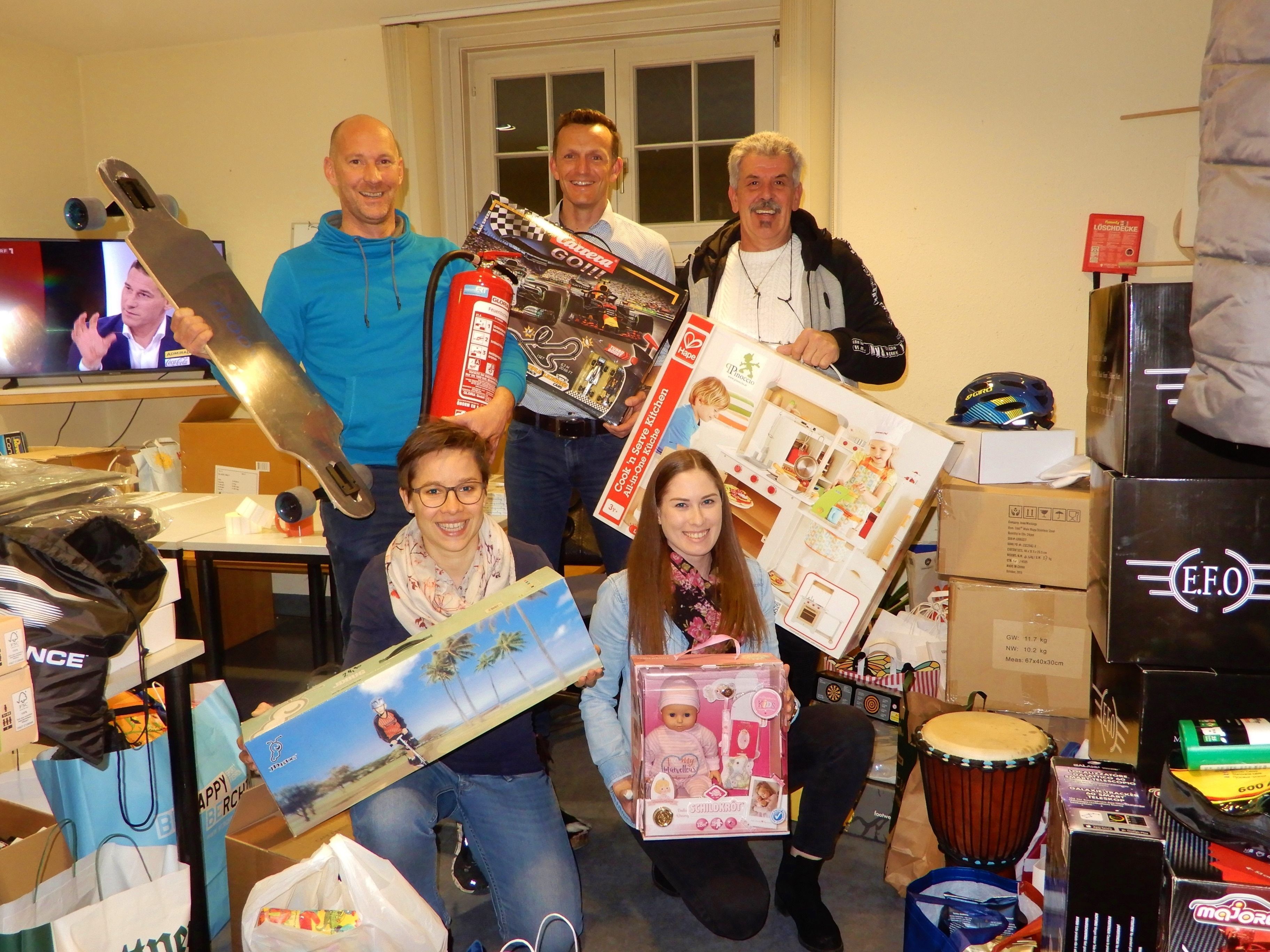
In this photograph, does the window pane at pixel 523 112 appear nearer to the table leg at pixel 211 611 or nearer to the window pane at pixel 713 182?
the window pane at pixel 713 182

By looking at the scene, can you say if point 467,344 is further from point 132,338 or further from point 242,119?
point 242,119

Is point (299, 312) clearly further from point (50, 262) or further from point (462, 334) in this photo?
point (50, 262)

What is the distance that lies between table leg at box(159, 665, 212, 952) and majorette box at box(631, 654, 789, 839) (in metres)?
0.87

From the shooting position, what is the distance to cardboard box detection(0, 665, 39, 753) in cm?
135

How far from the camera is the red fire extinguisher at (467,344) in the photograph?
218cm

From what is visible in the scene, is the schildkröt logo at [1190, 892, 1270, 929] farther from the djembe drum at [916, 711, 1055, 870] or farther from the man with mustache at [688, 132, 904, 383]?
the man with mustache at [688, 132, 904, 383]

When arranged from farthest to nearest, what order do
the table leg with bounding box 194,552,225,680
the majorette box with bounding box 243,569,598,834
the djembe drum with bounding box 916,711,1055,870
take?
1. the table leg with bounding box 194,552,225,680
2. the djembe drum with bounding box 916,711,1055,870
3. the majorette box with bounding box 243,569,598,834

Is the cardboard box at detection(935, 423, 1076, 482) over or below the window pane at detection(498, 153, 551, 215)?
below

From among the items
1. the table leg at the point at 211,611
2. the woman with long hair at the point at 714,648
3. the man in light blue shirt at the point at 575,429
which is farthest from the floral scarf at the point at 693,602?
the table leg at the point at 211,611

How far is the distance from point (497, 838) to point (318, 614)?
63.4 inches

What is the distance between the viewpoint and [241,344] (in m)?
2.10

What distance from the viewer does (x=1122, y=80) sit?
11.6 feet

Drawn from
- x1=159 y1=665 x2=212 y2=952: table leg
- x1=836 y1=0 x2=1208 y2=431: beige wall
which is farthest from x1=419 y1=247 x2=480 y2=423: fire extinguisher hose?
x1=836 y1=0 x2=1208 y2=431: beige wall

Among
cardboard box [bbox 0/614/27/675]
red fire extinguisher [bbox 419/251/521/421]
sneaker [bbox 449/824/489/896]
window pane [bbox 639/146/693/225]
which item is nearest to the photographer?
cardboard box [bbox 0/614/27/675]
